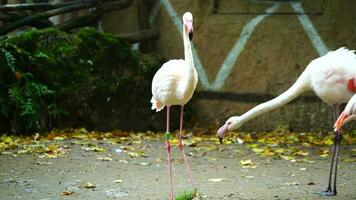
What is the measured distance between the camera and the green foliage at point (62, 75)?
920 cm

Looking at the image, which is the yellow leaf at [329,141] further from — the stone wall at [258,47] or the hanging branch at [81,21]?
Answer: the hanging branch at [81,21]

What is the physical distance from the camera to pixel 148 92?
9977mm

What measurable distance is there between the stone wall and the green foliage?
78cm

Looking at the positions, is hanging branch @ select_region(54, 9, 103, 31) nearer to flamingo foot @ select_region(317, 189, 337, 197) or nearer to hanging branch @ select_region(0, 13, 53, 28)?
hanging branch @ select_region(0, 13, 53, 28)

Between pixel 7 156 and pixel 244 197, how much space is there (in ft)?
10.1

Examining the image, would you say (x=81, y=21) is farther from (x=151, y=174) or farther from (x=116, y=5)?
(x=151, y=174)

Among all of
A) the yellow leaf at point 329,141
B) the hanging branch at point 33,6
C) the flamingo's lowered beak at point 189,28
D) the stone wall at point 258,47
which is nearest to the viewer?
the flamingo's lowered beak at point 189,28

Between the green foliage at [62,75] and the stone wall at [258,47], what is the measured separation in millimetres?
781

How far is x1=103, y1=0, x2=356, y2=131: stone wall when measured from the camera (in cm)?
956

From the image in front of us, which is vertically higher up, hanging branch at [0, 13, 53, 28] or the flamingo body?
hanging branch at [0, 13, 53, 28]

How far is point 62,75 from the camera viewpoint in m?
9.62

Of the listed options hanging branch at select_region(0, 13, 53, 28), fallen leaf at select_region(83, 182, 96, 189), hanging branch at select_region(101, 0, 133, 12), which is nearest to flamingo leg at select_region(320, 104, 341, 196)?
fallen leaf at select_region(83, 182, 96, 189)

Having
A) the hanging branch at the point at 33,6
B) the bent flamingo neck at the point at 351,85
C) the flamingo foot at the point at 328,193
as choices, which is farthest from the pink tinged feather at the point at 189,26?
the hanging branch at the point at 33,6

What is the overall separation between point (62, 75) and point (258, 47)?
2.75 metres
